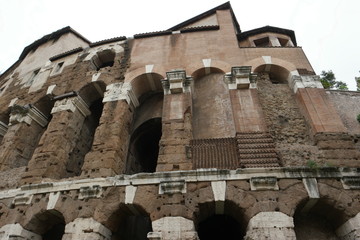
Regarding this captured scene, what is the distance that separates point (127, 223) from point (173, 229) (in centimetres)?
276

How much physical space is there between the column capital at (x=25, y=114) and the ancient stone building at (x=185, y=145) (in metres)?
0.04

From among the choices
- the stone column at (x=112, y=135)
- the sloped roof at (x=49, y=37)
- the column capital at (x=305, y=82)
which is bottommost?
the stone column at (x=112, y=135)

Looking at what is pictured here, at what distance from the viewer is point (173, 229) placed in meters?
5.20

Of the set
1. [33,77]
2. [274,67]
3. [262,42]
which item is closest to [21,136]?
[33,77]

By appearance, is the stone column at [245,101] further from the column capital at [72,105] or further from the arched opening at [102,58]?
the arched opening at [102,58]

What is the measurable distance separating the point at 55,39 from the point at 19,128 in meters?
8.61

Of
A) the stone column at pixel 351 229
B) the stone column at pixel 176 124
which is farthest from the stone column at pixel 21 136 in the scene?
the stone column at pixel 351 229

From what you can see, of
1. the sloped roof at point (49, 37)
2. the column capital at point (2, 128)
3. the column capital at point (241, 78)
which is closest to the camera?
the column capital at point (241, 78)

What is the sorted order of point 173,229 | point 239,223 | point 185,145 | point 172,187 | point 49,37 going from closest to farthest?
point 173,229, point 172,187, point 239,223, point 185,145, point 49,37

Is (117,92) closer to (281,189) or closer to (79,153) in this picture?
(79,153)

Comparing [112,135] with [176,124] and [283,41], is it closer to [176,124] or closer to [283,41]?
[176,124]

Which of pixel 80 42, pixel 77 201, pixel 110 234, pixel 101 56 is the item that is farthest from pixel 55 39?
pixel 110 234

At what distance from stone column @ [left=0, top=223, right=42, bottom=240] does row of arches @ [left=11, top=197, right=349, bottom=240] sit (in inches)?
4.3

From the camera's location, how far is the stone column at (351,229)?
4934mm
